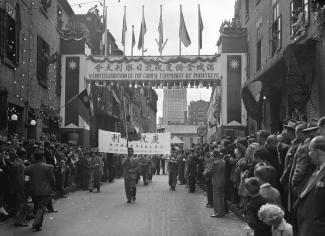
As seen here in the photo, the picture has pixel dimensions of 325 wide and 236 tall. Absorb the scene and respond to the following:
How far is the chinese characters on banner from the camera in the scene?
28.6 m

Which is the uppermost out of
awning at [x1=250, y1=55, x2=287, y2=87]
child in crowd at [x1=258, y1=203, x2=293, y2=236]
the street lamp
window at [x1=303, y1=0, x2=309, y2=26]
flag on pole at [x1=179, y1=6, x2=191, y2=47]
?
flag on pole at [x1=179, y1=6, x2=191, y2=47]

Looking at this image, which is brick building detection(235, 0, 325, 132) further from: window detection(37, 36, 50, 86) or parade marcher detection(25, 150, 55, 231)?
window detection(37, 36, 50, 86)

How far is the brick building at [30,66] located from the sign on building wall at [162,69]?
2.91 m

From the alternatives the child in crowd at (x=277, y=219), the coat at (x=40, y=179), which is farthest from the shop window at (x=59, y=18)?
the child in crowd at (x=277, y=219)

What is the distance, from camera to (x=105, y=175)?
31.2m

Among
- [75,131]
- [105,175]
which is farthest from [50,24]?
[105,175]

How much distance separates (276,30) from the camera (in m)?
20.8

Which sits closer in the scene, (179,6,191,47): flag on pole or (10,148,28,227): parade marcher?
(10,148,28,227): parade marcher

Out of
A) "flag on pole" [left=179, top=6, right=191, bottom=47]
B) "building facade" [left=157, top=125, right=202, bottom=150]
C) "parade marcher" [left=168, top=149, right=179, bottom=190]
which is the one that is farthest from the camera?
"building facade" [left=157, top=125, right=202, bottom=150]

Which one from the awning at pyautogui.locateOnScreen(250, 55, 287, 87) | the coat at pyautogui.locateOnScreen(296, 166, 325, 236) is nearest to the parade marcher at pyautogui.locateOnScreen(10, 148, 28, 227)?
the awning at pyautogui.locateOnScreen(250, 55, 287, 87)

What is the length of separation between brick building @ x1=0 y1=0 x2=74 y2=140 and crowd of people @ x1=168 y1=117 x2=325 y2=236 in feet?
27.5

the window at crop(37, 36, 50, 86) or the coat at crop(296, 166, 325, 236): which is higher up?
A: the window at crop(37, 36, 50, 86)

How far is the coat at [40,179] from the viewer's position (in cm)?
1265

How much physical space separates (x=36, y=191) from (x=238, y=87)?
1725 centimetres
